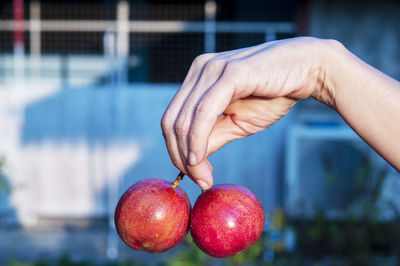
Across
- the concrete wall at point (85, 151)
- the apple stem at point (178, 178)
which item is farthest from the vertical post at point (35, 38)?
the apple stem at point (178, 178)

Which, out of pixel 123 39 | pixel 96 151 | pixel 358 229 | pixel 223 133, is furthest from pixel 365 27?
pixel 223 133

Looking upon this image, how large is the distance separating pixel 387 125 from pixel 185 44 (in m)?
6.24

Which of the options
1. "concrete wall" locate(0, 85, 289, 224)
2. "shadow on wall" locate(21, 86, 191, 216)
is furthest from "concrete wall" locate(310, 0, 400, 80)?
"shadow on wall" locate(21, 86, 191, 216)

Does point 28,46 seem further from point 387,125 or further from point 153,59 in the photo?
point 387,125

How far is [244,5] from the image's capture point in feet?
25.3

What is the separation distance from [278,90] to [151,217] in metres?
0.36

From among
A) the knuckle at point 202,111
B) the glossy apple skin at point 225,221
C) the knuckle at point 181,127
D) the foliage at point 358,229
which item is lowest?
the foliage at point 358,229

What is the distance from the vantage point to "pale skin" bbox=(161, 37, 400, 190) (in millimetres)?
814

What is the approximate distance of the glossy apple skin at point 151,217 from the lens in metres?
0.97

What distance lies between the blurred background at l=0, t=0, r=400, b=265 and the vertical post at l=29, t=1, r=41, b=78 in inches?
1.7

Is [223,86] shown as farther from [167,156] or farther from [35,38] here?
[35,38]

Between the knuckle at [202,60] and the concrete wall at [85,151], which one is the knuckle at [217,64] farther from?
the concrete wall at [85,151]

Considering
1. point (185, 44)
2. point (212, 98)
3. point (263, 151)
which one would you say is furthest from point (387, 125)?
point (185, 44)

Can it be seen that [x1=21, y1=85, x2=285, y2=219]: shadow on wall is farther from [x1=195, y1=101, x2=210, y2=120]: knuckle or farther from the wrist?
[x1=195, y1=101, x2=210, y2=120]: knuckle
